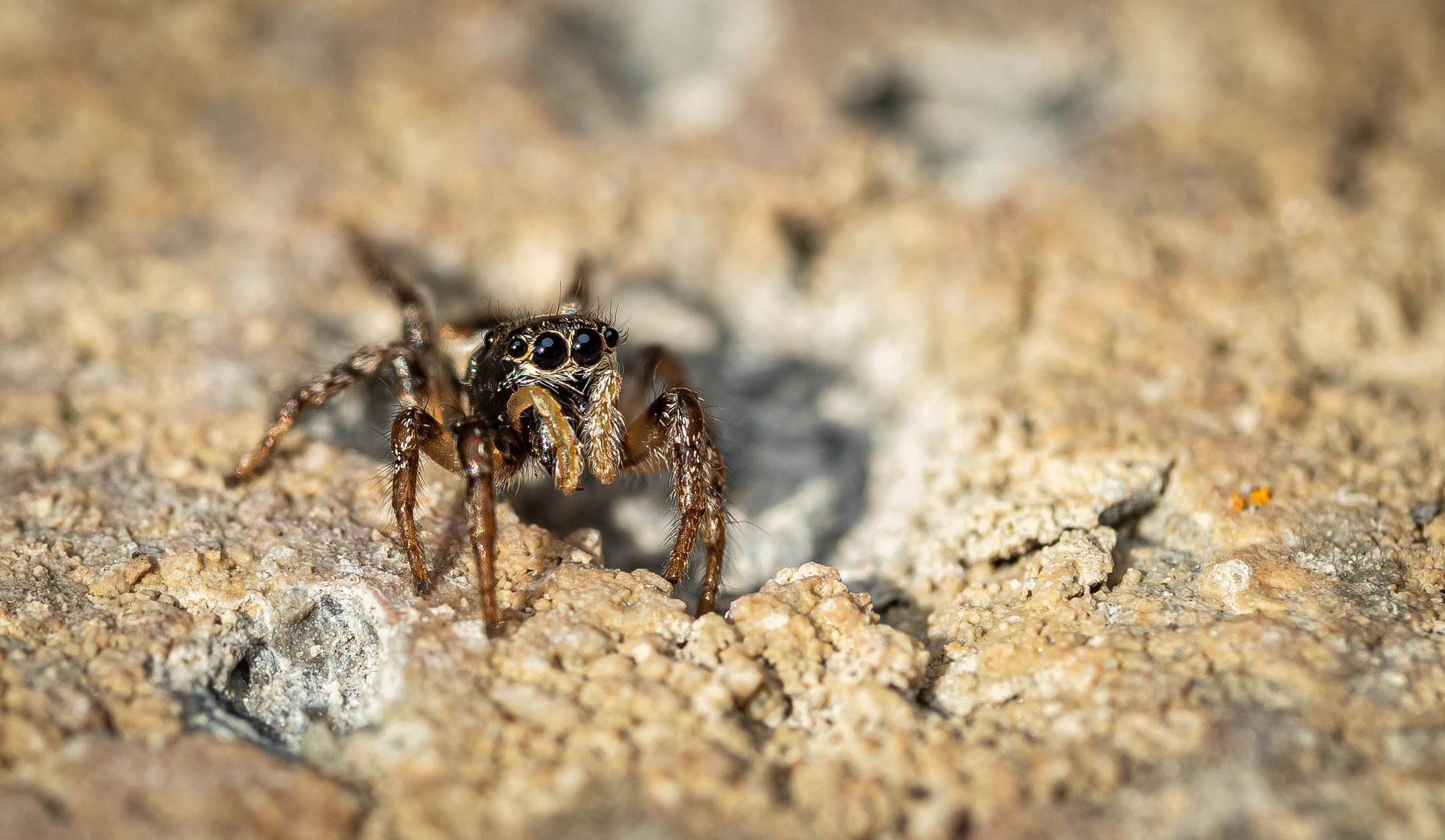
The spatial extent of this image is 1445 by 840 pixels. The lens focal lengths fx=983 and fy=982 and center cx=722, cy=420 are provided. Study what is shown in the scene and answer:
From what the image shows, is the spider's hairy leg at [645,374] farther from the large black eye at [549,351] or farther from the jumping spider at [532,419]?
the large black eye at [549,351]

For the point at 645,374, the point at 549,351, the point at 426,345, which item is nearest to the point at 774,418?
the point at 645,374

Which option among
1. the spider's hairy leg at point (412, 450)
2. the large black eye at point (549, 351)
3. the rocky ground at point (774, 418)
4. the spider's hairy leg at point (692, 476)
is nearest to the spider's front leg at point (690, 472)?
the spider's hairy leg at point (692, 476)

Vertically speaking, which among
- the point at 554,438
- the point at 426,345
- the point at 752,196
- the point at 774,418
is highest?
the point at 752,196

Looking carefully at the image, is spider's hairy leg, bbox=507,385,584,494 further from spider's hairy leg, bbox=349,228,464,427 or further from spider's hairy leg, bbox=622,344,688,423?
spider's hairy leg, bbox=622,344,688,423

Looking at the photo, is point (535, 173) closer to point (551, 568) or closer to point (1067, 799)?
point (551, 568)

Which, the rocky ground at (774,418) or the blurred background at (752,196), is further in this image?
the blurred background at (752,196)

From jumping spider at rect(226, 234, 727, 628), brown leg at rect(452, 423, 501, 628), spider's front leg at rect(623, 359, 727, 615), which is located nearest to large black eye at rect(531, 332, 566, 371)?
jumping spider at rect(226, 234, 727, 628)

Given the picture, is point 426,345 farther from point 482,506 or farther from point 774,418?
point 774,418
